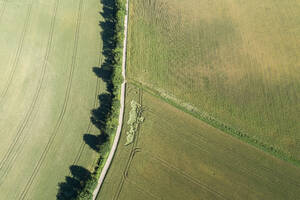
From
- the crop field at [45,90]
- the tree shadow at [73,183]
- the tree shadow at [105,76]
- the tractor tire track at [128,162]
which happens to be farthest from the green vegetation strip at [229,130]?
the tree shadow at [73,183]

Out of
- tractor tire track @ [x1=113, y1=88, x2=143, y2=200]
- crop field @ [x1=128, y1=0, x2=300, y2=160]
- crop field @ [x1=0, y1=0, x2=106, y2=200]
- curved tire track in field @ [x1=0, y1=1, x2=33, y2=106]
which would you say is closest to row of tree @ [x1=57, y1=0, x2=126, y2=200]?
crop field @ [x1=0, y1=0, x2=106, y2=200]

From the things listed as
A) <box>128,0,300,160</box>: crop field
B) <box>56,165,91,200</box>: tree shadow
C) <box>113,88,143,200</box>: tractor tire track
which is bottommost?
<box>56,165,91,200</box>: tree shadow

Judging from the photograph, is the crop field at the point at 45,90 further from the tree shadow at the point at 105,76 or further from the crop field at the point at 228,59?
the crop field at the point at 228,59

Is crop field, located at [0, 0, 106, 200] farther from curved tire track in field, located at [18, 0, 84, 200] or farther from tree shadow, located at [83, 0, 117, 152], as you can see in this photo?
tree shadow, located at [83, 0, 117, 152]

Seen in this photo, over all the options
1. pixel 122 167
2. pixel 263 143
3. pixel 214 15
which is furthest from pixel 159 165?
pixel 214 15

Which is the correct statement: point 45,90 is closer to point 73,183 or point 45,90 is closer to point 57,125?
point 57,125

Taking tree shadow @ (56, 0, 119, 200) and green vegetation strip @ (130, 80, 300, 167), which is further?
green vegetation strip @ (130, 80, 300, 167)

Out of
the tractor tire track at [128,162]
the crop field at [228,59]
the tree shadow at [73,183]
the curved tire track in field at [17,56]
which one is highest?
the crop field at [228,59]

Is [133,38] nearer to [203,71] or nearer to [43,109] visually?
[203,71]
